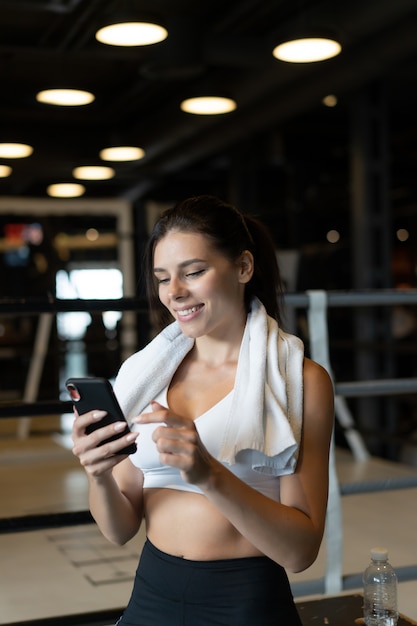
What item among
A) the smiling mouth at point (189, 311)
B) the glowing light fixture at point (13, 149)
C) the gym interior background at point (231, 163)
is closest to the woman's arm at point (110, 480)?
the smiling mouth at point (189, 311)

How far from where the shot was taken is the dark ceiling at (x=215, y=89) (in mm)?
5805

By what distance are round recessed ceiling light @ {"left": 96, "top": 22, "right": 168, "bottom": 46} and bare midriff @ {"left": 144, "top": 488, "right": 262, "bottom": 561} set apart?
3.26 meters

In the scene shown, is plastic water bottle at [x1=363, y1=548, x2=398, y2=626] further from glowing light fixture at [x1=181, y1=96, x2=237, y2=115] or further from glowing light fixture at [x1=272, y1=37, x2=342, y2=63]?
glowing light fixture at [x1=181, y1=96, x2=237, y2=115]

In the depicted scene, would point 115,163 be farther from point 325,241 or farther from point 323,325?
point 323,325

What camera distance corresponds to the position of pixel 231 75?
23.7 ft

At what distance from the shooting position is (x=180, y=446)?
4.27 ft

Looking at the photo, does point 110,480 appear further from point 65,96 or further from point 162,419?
point 65,96

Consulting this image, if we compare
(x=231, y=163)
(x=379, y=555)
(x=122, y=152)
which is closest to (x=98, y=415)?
(x=379, y=555)

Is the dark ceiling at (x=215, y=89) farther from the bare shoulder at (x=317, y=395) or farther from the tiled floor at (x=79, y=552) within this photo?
the bare shoulder at (x=317, y=395)

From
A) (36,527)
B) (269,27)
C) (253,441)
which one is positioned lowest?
(36,527)

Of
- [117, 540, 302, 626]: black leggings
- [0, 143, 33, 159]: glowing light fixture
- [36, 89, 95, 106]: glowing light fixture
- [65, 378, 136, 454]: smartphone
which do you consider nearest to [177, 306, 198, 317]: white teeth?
[65, 378, 136, 454]: smartphone

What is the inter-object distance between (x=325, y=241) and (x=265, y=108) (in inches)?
85.8

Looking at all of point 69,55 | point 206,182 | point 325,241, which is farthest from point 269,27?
point 206,182

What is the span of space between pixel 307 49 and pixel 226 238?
362cm
